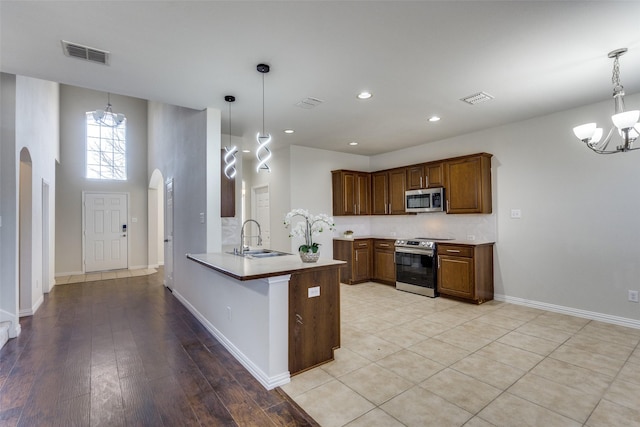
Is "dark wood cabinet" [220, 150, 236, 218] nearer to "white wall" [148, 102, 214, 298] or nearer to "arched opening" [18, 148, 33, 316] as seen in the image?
"white wall" [148, 102, 214, 298]

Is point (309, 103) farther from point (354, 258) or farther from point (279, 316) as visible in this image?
point (354, 258)

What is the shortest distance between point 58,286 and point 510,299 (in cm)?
804

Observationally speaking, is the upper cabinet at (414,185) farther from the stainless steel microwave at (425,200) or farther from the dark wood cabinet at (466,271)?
the dark wood cabinet at (466,271)

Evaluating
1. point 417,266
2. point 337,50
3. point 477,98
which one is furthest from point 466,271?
point 337,50

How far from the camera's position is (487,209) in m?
4.61

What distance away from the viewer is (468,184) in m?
4.70

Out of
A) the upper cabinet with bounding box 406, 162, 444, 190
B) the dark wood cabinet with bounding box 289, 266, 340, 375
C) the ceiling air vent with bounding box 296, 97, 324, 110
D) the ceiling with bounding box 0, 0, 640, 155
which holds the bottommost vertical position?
the dark wood cabinet with bounding box 289, 266, 340, 375

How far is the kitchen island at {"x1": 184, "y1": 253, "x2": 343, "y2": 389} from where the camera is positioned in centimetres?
235

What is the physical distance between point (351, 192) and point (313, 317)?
3.83 metres

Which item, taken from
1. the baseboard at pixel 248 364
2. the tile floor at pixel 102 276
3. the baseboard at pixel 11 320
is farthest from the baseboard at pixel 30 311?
the baseboard at pixel 248 364

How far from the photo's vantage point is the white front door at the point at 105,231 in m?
7.12

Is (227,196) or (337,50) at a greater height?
(337,50)

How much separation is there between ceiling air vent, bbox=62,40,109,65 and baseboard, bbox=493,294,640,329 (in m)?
5.65

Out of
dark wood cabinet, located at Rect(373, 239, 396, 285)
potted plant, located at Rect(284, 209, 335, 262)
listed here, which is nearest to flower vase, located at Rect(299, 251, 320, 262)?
potted plant, located at Rect(284, 209, 335, 262)
